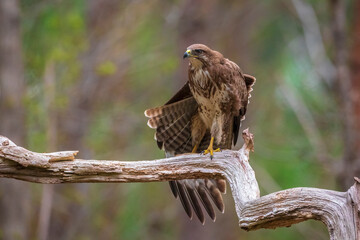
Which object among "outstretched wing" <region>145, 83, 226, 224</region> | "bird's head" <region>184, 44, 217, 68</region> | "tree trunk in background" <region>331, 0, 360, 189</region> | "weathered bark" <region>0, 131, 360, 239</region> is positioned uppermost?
"tree trunk in background" <region>331, 0, 360, 189</region>

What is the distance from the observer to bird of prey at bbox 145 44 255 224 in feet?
22.2

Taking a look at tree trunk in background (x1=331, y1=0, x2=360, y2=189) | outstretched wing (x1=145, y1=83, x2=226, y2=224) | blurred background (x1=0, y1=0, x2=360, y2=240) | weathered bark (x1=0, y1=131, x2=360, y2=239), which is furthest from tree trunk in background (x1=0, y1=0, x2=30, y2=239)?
weathered bark (x1=0, y1=131, x2=360, y2=239)

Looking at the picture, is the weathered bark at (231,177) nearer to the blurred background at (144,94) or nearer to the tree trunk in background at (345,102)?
the tree trunk in background at (345,102)

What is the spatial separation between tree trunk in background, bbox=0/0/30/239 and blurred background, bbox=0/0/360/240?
0.02 metres

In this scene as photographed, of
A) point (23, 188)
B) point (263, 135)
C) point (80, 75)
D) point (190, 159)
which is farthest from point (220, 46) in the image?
point (190, 159)

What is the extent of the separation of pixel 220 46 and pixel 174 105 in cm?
1213

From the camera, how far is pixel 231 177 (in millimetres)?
5387

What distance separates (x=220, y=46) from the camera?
1914cm

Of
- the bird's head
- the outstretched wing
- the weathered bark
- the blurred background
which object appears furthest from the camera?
the blurred background

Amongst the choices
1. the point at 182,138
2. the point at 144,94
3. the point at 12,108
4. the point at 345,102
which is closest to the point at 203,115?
the point at 182,138

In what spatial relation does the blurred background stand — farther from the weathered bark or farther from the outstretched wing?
the weathered bark

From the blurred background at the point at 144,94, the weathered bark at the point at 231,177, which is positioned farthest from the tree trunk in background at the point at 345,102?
the weathered bark at the point at 231,177

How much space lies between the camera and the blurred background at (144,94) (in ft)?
34.8

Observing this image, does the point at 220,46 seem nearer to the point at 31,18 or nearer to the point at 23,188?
the point at 31,18
